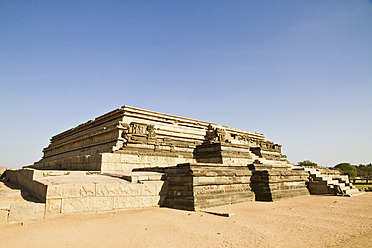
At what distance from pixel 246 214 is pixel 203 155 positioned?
8.08 meters

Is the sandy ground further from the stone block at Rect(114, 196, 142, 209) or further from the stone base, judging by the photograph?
the stone base

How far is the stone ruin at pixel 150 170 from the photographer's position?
7.02 metres

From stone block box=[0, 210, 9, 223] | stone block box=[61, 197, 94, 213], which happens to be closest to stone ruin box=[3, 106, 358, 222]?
stone block box=[61, 197, 94, 213]

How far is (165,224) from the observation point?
5.84 meters

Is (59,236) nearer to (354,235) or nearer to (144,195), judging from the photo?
(144,195)

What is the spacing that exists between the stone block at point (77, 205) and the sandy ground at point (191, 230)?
0.91 feet

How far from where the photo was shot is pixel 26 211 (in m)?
5.82

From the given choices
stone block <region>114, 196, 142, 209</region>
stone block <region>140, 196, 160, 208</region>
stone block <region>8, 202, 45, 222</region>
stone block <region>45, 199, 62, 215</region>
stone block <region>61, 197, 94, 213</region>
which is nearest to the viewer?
stone block <region>8, 202, 45, 222</region>

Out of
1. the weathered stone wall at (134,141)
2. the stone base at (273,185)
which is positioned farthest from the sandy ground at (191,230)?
the weathered stone wall at (134,141)

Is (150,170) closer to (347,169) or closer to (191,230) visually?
(191,230)

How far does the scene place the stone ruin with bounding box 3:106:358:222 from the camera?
702 centimetres

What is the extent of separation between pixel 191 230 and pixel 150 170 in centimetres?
517

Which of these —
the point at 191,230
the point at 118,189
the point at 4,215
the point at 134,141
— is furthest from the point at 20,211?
the point at 134,141

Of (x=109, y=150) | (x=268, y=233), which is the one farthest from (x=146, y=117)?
(x=268, y=233)
